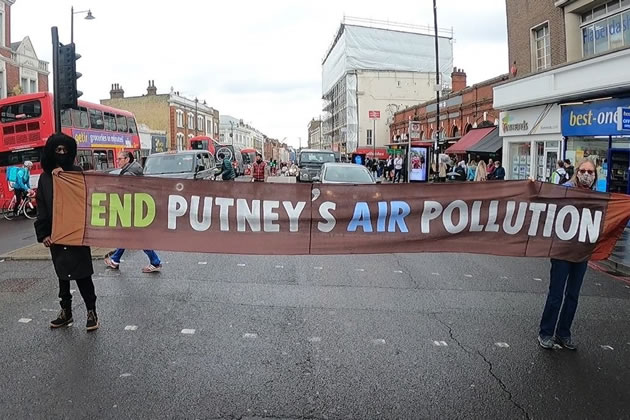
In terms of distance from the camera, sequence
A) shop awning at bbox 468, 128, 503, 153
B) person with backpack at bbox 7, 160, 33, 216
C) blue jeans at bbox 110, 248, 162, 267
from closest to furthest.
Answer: blue jeans at bbox 110, 248, 162, 267
person with backpack at bbox 7, 160, 33, 216
shop awning at bbox 468, 128, 503, 153

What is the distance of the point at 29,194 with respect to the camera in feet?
58.9

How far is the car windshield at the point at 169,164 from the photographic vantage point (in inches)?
669

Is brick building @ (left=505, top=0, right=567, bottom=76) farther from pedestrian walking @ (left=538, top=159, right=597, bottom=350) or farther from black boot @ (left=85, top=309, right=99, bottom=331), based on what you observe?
black boot @ (left=85, top=309, right=99, bottom=331)

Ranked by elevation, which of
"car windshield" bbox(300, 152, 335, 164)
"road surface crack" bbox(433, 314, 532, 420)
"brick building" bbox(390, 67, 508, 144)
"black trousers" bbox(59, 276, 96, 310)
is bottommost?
"road surface crack" bbox(433, 314, 532, 420)

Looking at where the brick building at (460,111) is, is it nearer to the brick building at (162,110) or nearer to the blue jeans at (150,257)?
the blue jeans at (150,257)

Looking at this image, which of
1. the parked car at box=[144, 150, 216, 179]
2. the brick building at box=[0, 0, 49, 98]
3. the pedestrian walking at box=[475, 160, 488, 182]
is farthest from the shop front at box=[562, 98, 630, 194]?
the brick building at box=[0, 0, 49, 98]

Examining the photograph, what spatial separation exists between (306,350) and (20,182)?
16.0 metres

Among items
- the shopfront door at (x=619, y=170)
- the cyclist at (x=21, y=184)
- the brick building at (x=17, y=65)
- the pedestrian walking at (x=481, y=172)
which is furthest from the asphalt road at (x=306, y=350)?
the brick building at (x=17, y=65)

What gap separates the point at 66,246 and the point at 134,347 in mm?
1308

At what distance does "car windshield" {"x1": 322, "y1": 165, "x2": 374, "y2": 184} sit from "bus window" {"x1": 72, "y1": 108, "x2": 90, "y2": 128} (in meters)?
10.9

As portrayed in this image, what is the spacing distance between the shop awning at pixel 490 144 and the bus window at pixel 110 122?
17478 mm

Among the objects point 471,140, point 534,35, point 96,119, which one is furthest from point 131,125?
point 534,35

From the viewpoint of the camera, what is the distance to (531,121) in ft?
67.6

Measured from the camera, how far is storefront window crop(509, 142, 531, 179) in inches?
851
